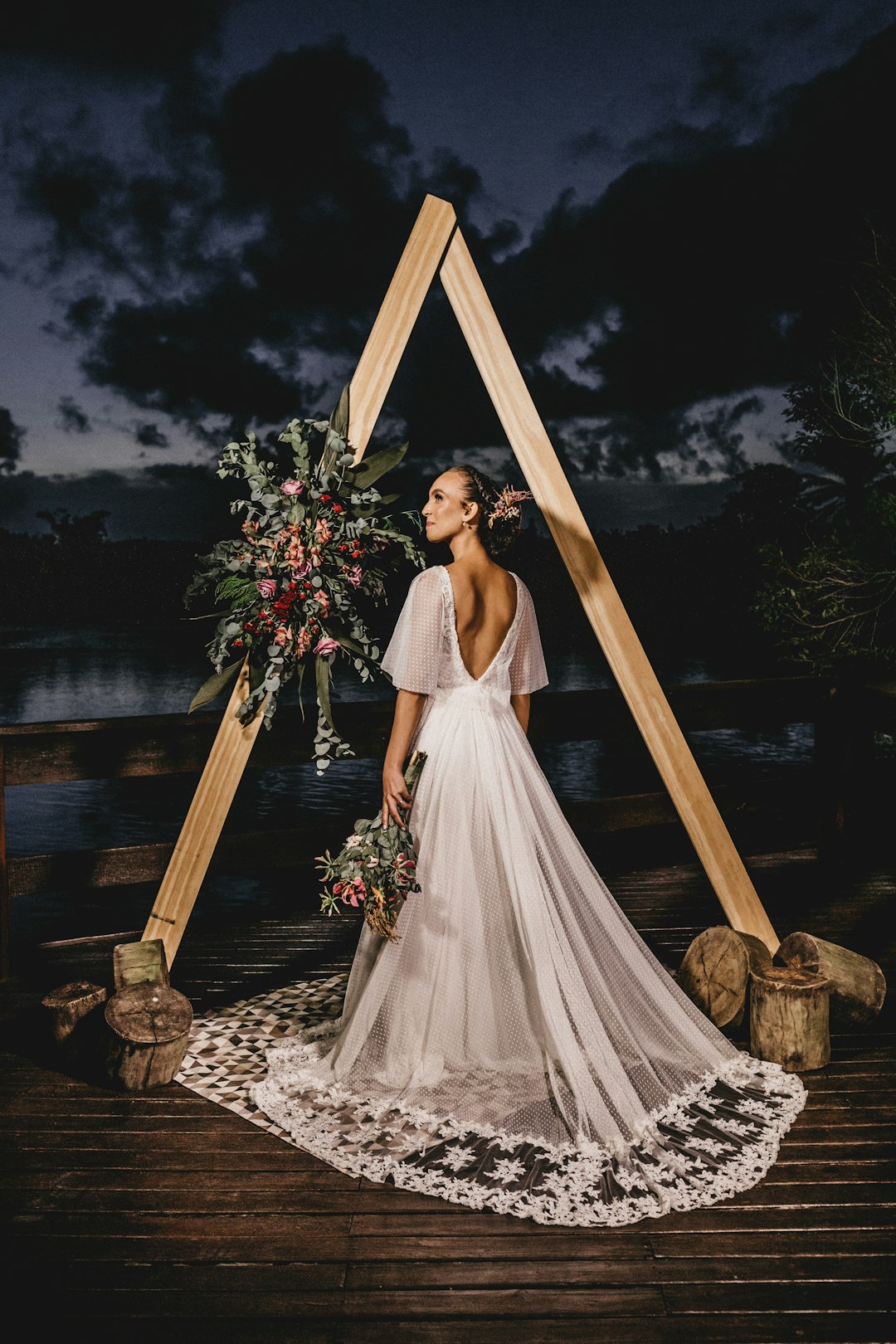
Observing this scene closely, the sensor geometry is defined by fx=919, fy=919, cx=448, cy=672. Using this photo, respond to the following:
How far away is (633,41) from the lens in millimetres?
8898

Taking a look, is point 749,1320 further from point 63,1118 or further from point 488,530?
point 488,530

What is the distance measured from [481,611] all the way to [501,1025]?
1.19 m

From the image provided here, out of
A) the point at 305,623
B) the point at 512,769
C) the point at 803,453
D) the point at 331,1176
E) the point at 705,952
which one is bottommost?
the point at 331,1176

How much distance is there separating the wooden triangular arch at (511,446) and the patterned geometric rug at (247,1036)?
1.04ft

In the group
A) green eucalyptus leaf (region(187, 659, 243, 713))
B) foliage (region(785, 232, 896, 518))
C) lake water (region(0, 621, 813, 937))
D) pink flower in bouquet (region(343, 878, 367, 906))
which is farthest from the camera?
lake water (region(0, 621, 813, 937))

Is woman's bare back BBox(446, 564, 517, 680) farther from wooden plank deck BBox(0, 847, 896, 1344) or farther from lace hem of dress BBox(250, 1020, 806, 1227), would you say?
wooden plank deck BBox(0, 847, 896, 1344)

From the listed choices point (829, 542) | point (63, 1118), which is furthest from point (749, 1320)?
point (829, 542)

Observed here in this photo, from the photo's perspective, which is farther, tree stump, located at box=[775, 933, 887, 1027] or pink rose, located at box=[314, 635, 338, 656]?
tree stump, located at box=[775, 933, 887, 1027]

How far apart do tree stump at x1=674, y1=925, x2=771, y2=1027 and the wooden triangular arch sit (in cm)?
70

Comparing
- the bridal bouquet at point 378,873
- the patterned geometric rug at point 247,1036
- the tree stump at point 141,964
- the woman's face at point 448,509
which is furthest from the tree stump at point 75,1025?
the woman's face at point 448,509

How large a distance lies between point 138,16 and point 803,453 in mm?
8876

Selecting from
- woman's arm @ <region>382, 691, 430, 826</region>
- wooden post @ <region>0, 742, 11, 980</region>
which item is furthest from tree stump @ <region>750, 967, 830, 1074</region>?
wooden post @ <region>0, 742, 11, 980</region>

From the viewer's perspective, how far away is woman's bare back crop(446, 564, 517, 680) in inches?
107

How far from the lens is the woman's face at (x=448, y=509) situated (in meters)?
2.78
